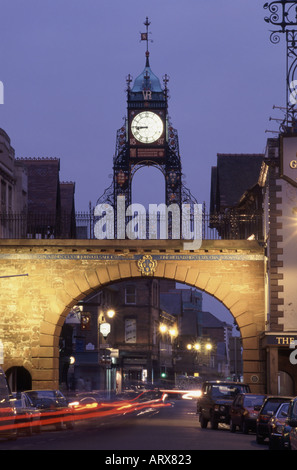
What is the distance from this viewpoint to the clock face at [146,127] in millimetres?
70188

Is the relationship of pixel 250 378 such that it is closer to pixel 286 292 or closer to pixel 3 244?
pixel 286 292

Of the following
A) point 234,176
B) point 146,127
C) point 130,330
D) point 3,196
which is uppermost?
point 146,127

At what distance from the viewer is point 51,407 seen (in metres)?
33.7

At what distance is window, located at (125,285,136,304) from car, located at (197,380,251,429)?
57.0 metres

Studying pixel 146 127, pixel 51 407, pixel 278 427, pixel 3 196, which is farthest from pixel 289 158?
pixel 146 127

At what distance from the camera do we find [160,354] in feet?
341

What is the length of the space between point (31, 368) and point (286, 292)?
11.2 m

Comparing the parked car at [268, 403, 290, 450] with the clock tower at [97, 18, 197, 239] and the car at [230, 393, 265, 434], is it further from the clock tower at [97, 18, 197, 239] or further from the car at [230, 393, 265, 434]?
the clock tower at [97, 18, 197, 239]

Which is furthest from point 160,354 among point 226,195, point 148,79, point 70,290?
point 70,290

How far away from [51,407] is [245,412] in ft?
20.5

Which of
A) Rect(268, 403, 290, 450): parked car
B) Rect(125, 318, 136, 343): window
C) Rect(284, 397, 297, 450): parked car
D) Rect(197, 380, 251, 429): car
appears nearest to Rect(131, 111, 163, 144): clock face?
Rect(125, 318, 136, 343): window

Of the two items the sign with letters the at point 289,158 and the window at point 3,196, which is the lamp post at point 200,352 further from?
the sign with letters the at point 289,158

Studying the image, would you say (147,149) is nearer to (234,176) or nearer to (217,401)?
(234,176)

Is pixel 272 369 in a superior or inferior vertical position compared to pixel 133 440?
superior
